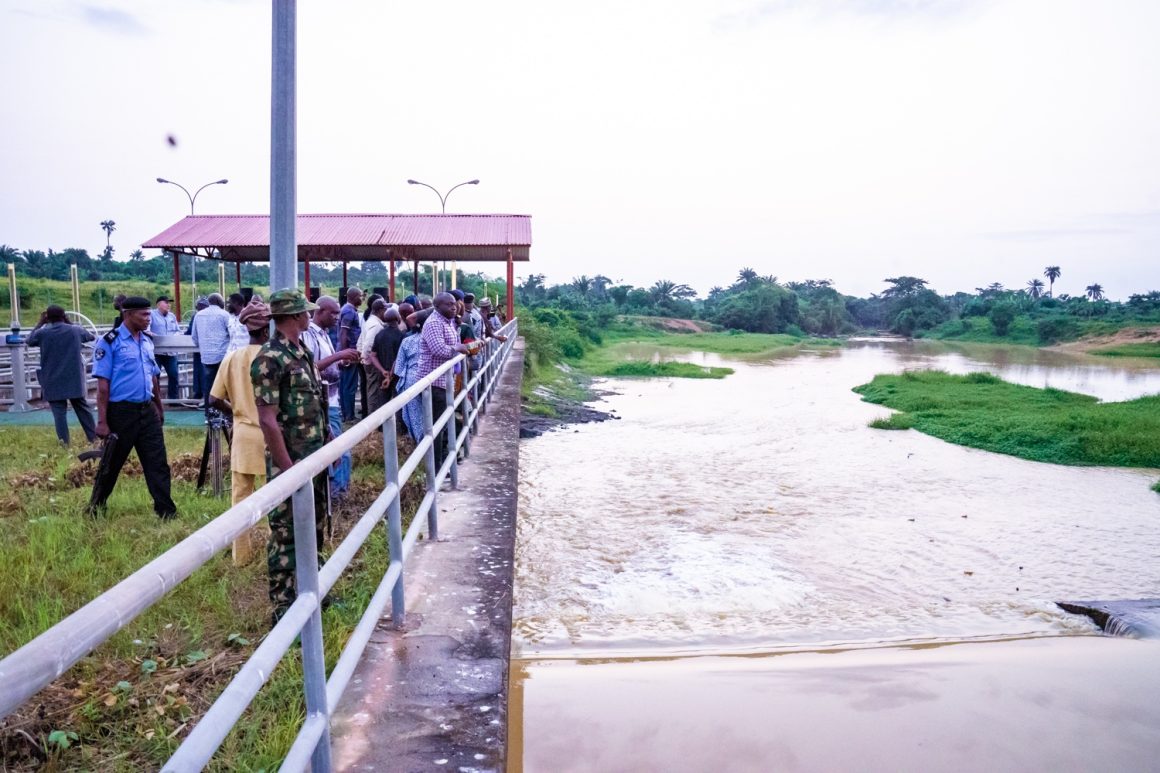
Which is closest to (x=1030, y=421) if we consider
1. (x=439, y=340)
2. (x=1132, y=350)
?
(x=439, y=340)

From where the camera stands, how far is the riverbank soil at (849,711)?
144 inches

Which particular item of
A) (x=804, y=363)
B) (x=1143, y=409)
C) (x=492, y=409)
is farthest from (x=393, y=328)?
(x=804, y=363)

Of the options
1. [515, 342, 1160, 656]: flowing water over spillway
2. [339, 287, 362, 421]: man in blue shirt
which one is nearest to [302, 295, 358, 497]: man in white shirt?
[515, 342, 1160, 656]: flowing water over spillway

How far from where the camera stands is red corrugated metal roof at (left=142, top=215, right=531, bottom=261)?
18.3m

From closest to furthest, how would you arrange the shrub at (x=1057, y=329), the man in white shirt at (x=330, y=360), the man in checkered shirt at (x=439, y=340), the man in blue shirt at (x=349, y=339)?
the man in white shirt at (x=330, y=360) → the man in checkered shirt at (x=439, y=340) → the man in blue shirt at (x=349, y=339) → the shrub at (x=1057, y=329)

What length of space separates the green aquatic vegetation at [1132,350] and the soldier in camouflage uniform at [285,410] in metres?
50.9

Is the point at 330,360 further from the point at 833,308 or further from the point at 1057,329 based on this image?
the point at 833,308

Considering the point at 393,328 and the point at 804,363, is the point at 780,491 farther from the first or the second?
the point at 804,363

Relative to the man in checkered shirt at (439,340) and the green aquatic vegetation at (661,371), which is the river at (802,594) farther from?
the green aquatic vegetation at (661,371)

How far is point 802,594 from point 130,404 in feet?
15.5

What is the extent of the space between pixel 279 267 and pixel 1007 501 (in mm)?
8615

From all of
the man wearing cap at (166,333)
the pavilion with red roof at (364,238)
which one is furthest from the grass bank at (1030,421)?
the man wearing cap at (166,333)

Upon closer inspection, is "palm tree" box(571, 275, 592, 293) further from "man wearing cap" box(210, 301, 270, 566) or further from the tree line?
"man wearing cap" box(210, 301, 270, 566)

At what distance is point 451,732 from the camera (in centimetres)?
262
